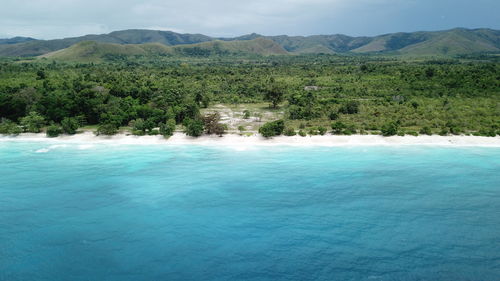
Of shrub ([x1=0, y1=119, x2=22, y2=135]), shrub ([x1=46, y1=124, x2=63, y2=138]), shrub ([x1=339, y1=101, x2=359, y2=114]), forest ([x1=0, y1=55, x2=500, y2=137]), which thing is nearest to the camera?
forest ([x1=0, y1=55, x2=500, y2=137])

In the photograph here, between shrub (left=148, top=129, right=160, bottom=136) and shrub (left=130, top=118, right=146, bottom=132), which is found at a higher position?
shrub (left=130, top=118, right=146, bottom=132)

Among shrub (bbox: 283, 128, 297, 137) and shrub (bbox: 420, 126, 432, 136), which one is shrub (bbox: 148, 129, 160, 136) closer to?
shrub (bbox: 283, 128, 297, 137)

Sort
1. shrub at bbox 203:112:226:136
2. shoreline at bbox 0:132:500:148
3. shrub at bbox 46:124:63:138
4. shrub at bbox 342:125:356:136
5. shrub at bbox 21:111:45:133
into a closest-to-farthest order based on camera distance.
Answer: shoreline at bbox 0:132:500:148 → shrub at bbox 342:125:356:136 → shrub at bbox 203:112:226:136 → shrub at bbox 46:124:63:138 → shrub at bbox 21:111:45:133

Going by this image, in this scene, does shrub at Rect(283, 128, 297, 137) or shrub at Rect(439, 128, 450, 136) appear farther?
shrub at Rect(283, 128, 297, 137)

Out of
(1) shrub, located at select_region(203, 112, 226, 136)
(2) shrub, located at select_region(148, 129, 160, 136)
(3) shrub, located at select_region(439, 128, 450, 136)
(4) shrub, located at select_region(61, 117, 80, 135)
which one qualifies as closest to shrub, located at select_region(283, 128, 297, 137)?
(1) shrub, located at select_region(203, 112, 226, 136)

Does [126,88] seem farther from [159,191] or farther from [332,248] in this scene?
[332,248]

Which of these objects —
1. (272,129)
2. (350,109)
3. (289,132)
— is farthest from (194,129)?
(350,109)

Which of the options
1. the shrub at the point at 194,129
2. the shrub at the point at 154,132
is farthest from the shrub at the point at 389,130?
the shrub at the point at 154,132

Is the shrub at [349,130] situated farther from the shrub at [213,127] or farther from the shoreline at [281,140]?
the shrub at [213,127]
